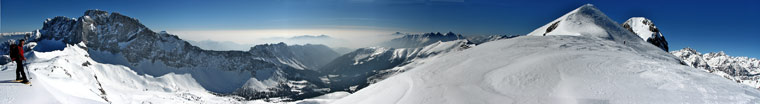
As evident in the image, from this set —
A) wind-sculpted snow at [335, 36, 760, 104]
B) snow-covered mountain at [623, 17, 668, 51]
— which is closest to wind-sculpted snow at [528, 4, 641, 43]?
snow-covered mountain at [623, 17, 668, 51]

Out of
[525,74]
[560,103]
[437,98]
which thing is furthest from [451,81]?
[560,103]

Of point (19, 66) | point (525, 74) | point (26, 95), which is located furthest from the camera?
point (525, 74)

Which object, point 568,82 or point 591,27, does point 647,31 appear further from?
point 568,82

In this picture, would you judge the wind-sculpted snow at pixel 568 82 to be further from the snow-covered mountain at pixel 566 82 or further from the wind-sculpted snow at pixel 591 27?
the wind-sculpted snow at pixel 591 27

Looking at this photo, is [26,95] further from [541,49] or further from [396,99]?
[541,49]

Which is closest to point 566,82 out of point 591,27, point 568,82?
point 568,82

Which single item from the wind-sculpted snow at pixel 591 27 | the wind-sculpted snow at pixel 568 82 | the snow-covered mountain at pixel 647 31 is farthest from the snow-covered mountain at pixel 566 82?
the snow-covered mountain at pixel 647 31
